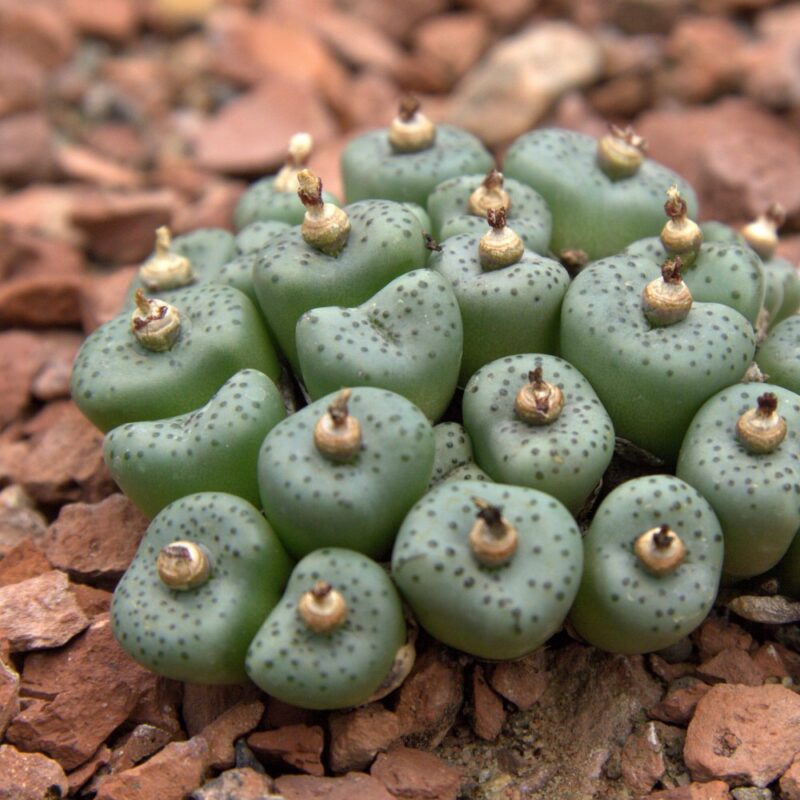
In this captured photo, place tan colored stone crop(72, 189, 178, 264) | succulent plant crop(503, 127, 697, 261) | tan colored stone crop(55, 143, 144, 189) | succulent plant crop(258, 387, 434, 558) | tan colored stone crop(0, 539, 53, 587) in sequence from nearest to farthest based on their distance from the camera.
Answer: succulent plant crop(258, 387, 434, 558), tan colored stone crop(0, 539, 53, 587), succulent plant crop(503, 127, 697, 261), tan colored stone crop(72, 189, 178, 264), tan colored stone crop(55, 143, 144, 189)

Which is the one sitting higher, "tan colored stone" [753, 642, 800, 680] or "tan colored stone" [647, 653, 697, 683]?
"tan colored stone" [647, 653, 697, 683]

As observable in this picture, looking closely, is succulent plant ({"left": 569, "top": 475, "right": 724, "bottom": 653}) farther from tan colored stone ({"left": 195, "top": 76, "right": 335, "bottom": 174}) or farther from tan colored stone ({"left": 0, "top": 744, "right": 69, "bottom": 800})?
tan colored stone ({"left": 195, "top": 76, "right": 335, "bottom": 174})

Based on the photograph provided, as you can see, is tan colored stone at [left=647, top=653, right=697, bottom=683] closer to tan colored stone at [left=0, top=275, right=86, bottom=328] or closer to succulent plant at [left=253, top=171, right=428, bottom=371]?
succulent plant at [left=253, top=171, right=428, bottom=371]

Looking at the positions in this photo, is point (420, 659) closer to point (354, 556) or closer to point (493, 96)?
point (354, 556)

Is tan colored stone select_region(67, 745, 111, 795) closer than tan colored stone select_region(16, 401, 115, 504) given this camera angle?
Yes

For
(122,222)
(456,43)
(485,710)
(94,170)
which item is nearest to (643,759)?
(485,710)

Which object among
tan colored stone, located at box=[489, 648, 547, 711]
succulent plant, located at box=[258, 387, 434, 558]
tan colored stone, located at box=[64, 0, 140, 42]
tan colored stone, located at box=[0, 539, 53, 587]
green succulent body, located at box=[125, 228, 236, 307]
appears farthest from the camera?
tan colored stone, located at box=[64, 0, 140, 42]

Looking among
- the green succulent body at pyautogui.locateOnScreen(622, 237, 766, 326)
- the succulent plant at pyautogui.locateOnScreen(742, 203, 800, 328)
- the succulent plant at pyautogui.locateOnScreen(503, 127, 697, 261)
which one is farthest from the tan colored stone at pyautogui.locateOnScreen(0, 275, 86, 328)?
the succulent plant at pyautogui.locateOnScreen(742, 203, 800, 328)

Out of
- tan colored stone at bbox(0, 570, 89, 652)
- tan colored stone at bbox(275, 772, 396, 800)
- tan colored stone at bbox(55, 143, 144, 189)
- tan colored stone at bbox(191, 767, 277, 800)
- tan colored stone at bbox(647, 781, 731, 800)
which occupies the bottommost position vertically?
tan colored stone at bbox(55, 143, 144, 189)
